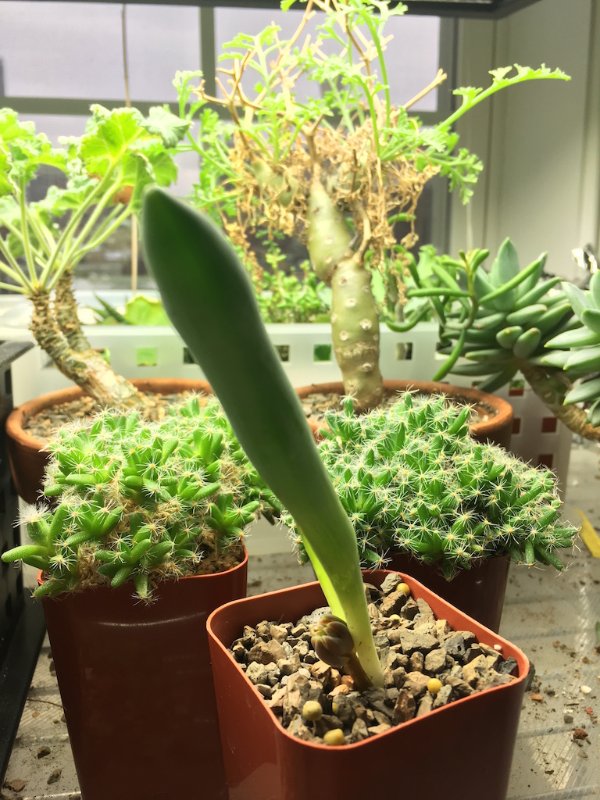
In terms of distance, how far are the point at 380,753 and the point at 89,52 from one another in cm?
164

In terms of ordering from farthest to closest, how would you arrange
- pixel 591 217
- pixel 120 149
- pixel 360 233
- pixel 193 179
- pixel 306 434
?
pixel 193 179
pixel 591 217
pixel 360 233
pixel 120 149
pixel 306 434

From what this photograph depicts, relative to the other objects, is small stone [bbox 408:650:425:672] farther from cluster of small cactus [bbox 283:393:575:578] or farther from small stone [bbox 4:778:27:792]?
small stone [bbox 4:778:27:792]

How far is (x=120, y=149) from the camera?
34.7 inches

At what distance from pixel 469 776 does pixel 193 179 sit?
1.31 meters

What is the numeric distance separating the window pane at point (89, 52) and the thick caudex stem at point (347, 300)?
2.07 ft

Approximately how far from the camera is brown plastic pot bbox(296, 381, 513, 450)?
0.97 m

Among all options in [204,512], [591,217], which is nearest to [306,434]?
[204,512]

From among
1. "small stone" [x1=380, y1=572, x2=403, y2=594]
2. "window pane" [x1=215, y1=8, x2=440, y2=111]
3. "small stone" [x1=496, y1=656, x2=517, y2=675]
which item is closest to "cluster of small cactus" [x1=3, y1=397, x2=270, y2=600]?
"small stone" [x1=380, y1=572, x2=403, y2=594]

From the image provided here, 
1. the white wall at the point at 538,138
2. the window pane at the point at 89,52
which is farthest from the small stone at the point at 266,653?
the window pane at the point at 89,52

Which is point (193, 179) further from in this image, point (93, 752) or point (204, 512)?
point (93, 752)

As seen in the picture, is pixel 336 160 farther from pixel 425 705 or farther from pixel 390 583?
pixel 425 705

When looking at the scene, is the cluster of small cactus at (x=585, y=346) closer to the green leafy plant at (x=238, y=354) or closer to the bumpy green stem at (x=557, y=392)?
the bumpy green stem at (x=557, y=392)

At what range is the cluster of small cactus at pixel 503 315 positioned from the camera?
99 cm

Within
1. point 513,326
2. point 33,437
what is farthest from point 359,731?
point 513,326
